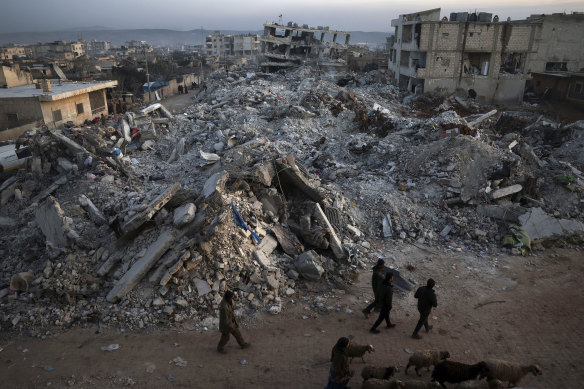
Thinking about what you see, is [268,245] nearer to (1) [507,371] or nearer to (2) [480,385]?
(2) [480,385]

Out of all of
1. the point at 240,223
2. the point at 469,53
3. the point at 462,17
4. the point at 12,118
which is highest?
the point at 462,17

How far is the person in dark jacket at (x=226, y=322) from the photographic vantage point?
4.82m

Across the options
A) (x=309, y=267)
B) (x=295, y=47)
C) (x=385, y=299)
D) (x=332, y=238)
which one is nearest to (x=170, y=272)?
(x=309, y=267)

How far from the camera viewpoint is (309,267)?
6.52 metres

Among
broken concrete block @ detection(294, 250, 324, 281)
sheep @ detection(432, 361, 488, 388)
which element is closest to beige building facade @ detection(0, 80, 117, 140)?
broken concrete block @ detection(294, 250, 324, 281)

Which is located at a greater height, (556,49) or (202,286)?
(556,49)

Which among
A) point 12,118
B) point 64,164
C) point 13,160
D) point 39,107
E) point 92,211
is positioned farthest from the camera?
point 12,118

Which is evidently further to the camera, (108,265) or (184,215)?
(184,215)

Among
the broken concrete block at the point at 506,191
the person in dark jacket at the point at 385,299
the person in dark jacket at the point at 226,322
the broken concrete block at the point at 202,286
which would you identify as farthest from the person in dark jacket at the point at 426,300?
the broken concrete block at the point at 506,191

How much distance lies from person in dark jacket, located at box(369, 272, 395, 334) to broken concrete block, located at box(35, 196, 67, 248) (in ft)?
17.6

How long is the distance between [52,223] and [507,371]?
734 cm

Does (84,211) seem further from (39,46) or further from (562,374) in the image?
(39,46)

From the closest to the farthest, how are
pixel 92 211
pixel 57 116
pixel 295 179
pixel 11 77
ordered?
pixel 92 211 → pixel 295 179 → pixel 57 116 → pixel 11 77

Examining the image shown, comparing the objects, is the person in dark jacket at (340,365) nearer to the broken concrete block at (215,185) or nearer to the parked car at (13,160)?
the broken concrete block at (215,185)
